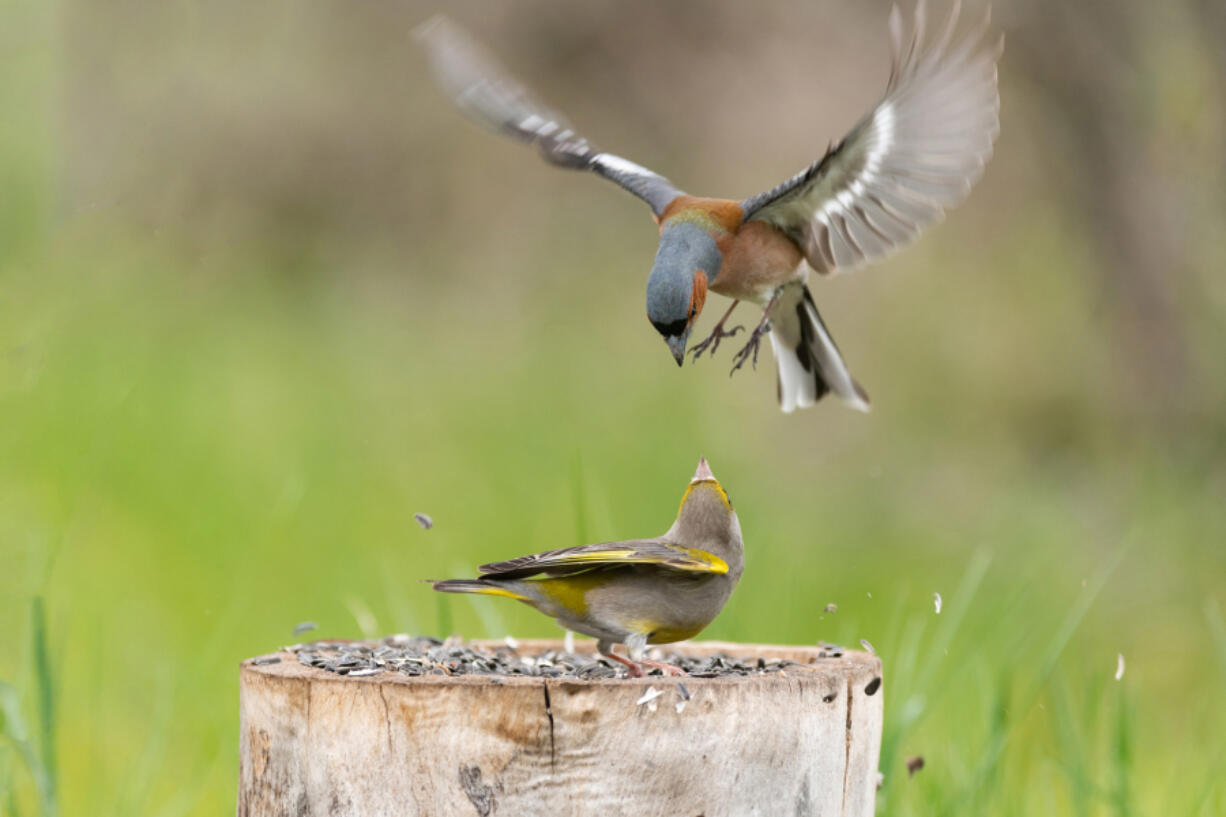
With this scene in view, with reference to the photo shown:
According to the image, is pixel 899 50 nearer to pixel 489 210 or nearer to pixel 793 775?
pixel 793 775

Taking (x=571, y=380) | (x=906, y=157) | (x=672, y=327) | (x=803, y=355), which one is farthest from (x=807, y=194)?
(x=571, y=380)

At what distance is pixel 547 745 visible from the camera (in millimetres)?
2545

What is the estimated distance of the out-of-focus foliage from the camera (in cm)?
489

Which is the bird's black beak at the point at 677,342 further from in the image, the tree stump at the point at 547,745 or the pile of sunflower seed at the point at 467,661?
the tree stump at the point at 547,745

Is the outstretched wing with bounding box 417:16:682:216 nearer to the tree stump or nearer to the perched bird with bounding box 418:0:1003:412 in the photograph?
the perched bird with bounding box 418:0:1003:412

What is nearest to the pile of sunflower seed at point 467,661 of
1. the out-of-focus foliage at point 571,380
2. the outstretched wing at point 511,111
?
the out-of-focus foliage at point 571,380

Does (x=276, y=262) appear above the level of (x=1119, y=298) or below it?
above

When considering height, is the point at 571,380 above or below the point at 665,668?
above

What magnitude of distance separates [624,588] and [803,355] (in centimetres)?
160

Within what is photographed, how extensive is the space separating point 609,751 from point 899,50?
5.93 feet

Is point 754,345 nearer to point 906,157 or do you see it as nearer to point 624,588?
point 906,157

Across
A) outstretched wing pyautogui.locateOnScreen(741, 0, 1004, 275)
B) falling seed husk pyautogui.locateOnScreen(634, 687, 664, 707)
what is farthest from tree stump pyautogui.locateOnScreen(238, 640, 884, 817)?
outstretched wing pyautogui.locateOnScreen(741, 0, 1004, 275)

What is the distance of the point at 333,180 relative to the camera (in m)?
11.7

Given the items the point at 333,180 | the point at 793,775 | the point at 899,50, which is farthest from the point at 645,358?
the point at 793,775
